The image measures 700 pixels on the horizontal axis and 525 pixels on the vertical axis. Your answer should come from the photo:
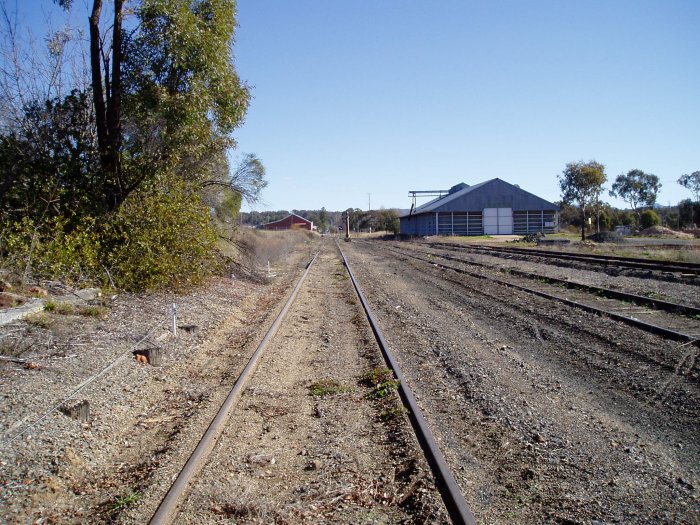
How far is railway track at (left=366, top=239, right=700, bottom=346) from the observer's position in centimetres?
1015

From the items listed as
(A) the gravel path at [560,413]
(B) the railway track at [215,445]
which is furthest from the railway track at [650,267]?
(B) the railway track at [215,445]

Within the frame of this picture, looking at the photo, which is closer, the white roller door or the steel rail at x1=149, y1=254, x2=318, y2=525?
the steel rail at x1=149, y1=254, x2=318, y2=525

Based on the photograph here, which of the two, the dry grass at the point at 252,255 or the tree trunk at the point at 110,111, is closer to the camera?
the tree trunk at the point at 110,111

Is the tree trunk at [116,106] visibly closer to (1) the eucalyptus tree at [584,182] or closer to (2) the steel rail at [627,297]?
(2) the steel rail at [627,297]

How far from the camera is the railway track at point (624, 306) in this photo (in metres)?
10.1

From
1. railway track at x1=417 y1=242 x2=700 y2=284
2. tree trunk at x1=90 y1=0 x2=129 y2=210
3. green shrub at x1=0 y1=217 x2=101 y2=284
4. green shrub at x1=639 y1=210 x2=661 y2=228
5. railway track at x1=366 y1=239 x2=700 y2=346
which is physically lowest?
railway track at x1=366 y1=239 x2=700 y2=346

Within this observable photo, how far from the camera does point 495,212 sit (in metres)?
66.5

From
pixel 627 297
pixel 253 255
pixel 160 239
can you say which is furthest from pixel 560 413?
pixel 253 255

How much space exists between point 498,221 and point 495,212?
46.8 inches

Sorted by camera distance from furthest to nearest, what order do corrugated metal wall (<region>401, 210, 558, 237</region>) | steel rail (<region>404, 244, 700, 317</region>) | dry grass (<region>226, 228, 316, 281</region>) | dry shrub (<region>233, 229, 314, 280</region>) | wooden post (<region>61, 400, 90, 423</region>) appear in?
corrugated metal wall (<region>401, 210, 558, 237</region>), dry shrub (<region>233, 229, 314, 280</region>), dry grass (<region>226, 228, 316, 281</region>), steel rail (<region>404, 244, 700, 317</region>), wooden post (<region>61, 400, 90, 423</region>)

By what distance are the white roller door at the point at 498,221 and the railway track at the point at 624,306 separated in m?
48.1

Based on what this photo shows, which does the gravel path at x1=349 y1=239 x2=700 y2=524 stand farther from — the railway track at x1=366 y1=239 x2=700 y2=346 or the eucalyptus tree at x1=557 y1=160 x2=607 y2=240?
the eucalyptus tree at x1=557 y1=160 x2=607 y2=240

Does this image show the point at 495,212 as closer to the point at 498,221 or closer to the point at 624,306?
the point at 498,221

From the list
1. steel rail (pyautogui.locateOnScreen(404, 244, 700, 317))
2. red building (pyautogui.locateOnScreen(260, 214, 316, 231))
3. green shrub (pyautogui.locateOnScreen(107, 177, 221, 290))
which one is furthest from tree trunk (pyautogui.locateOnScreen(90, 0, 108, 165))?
red building (pyautogui.locateOnScreen(260, 214, 316, 231))
